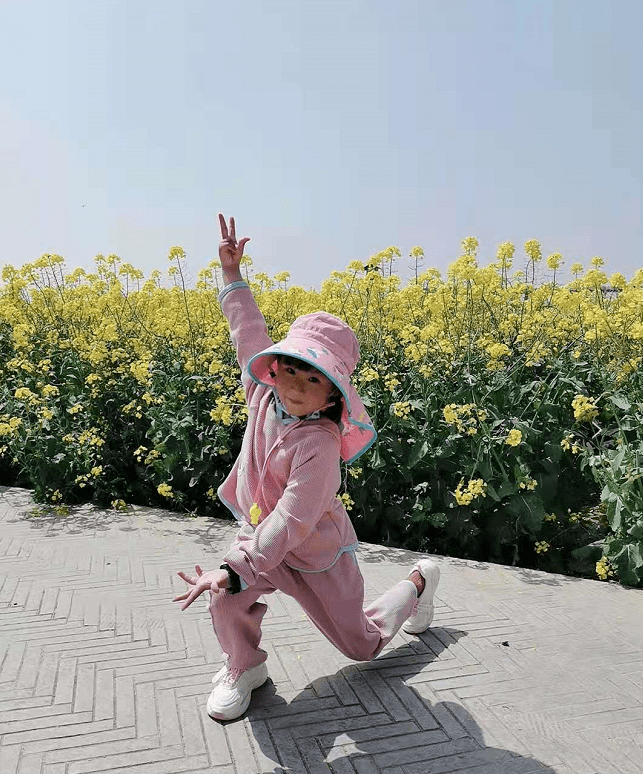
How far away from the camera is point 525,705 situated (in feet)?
9.00

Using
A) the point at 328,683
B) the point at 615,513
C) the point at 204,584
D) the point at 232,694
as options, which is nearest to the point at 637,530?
the point at 615,513

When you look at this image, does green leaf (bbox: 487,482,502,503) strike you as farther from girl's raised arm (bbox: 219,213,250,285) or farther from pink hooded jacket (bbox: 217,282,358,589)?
girl's raised arm (bbox: 219,213,250,285)

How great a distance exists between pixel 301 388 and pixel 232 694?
107 centimetres

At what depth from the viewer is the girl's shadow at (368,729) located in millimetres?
2416

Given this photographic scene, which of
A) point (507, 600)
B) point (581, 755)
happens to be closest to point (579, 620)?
point (507, 600)

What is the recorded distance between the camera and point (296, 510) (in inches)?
95.2

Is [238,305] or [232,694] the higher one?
[238,305]

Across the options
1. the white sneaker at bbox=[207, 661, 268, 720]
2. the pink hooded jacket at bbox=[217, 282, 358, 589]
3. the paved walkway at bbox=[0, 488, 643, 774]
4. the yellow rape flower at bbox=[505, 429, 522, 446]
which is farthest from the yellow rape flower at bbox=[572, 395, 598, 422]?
the white sneaker at bbox=[207, 661, 268, 720]

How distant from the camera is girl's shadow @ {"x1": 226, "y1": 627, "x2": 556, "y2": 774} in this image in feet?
7.93

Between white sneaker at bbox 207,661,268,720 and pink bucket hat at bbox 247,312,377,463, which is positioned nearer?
pink bucket hat at bbox 247,312,377,463

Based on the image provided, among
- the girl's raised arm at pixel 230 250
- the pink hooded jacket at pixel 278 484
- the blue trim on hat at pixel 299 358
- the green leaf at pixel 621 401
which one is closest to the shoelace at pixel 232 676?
the pink hooded jacket at pixel 278 484

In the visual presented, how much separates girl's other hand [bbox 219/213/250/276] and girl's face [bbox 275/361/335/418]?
0.54 metres

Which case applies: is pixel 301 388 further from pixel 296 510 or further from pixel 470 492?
pixel 470 492

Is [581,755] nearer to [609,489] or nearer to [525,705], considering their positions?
[525,705]
